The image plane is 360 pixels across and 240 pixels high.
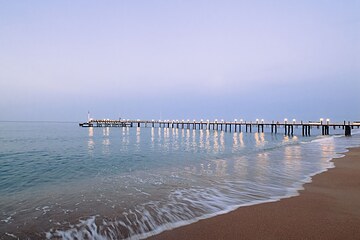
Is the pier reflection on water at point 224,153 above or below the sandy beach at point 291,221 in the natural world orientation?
below

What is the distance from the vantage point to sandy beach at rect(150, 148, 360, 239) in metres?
4.12

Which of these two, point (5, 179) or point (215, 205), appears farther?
point (5, 179)

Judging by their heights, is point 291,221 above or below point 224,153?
above

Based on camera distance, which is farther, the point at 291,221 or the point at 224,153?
the point at 224,153

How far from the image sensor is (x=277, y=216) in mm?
5008

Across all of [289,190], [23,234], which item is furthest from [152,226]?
[289,190]

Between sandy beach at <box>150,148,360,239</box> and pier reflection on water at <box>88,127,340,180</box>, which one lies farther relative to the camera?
pier reflection on water at <box>88,127,340,180</box>

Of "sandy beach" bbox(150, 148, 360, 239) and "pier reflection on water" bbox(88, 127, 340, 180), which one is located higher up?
"sandy beach" bbox(150, 148, 360, 239)

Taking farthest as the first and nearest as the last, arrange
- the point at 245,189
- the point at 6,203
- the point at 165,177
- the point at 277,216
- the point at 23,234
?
the point at 165,177, the point at 245,189, the point at 6,203, the point at 277,216, the point at 23,234

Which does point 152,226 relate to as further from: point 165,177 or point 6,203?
point 165,177

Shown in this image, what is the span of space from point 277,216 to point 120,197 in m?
4.23

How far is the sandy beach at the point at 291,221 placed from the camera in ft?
13.5

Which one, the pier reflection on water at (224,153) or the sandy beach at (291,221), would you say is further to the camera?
the pier reflection on water at (224,153)

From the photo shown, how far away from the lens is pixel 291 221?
4707 mm
